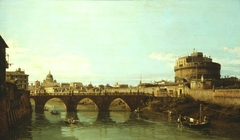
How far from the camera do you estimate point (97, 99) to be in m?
97.0

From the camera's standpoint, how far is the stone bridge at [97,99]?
303ft

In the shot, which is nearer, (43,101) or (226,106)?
(226,106)

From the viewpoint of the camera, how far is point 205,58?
12294cm

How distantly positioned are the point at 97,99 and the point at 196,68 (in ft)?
137

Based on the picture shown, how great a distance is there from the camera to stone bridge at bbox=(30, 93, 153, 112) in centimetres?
9231

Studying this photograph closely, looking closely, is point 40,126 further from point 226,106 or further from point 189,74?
point 189,74

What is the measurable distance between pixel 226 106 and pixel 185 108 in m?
13.1

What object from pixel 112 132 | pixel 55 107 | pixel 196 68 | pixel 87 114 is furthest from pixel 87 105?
pixel 112 132

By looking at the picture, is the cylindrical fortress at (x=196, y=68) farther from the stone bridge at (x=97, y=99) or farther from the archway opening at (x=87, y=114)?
the archway opening at (x=87, y=114)

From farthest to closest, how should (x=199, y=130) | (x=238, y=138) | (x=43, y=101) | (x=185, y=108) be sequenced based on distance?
(x=43, y=101) < (x=185, y=108) < (x=199, y=130) < (x=238, y=138)

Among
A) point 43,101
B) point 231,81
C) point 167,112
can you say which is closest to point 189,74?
point 231,81

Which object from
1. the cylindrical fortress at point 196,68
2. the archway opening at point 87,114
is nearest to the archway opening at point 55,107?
the archway opening at point 87,114

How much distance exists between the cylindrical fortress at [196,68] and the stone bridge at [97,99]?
22305mm

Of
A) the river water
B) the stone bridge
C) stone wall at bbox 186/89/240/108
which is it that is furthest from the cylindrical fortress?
the river water
